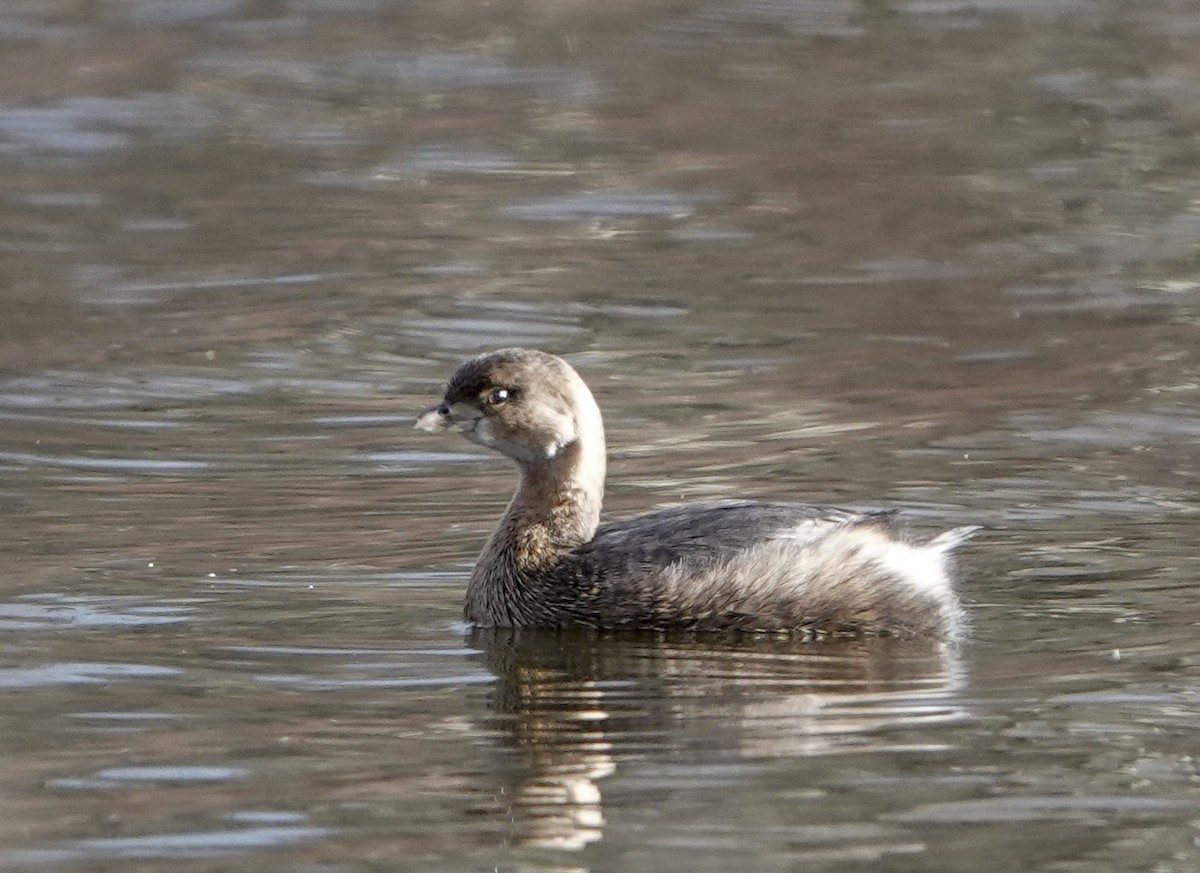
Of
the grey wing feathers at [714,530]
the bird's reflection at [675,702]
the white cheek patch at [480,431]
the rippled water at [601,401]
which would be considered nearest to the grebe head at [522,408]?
the white cheek patch at [480,431]

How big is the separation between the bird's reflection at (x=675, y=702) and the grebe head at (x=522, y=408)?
0.62m

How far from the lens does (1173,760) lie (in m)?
6.06

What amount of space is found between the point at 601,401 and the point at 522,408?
9.66 feet

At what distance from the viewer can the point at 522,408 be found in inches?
315

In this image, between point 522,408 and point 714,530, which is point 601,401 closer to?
point 522,408

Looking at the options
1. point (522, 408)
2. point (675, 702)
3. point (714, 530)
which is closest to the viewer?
point (675, 702)

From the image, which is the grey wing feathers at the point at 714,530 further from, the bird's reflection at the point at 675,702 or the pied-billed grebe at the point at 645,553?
the bird's reflection at the point at 675,702

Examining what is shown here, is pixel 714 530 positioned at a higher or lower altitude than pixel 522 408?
lower

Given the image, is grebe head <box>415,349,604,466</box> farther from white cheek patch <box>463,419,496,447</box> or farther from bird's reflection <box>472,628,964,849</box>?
bird's reflection <box>472,628,964,849</box>

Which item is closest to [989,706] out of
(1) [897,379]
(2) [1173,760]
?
(2) [1173,760]

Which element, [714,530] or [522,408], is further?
[522,408]

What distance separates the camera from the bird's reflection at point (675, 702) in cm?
610

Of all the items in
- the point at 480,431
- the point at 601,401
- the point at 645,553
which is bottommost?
the point at 601,401

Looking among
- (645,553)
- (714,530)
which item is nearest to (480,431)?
(645,553)
